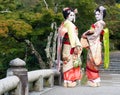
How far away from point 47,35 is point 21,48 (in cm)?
154

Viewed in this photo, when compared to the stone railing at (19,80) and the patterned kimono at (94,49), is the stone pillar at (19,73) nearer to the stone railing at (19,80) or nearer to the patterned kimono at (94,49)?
the stone railing at (19,80)

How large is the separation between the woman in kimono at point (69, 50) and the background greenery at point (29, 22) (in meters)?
4.65

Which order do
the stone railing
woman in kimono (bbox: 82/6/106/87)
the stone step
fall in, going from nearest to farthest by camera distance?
the stone railing → woman in kimono (bbox: 82/6/106/87) → the stone step

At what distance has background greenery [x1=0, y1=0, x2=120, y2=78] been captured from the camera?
1487 cm

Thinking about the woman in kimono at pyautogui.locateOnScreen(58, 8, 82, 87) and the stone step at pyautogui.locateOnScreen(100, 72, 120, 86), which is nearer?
the woman in kimono at pyautogui.locateOnScreen(58, 8, 82, 87)

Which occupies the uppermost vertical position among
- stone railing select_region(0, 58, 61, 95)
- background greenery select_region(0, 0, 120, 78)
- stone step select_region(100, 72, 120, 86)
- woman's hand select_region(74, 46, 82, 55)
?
background greenery select_region(0, 0, 120, 78)

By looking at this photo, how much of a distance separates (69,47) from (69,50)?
2.8 inches

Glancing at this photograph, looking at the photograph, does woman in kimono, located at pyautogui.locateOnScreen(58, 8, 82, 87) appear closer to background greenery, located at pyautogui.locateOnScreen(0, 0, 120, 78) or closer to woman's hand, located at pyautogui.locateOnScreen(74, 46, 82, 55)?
woman's hand, located at pyautogui.locateOnScreen(74, 46, 82, 55)

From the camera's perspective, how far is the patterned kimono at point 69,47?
386 inches

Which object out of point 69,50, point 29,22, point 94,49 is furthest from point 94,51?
point 29,22

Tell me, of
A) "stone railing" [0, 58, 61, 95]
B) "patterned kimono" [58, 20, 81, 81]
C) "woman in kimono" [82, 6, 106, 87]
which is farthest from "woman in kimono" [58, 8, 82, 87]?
"stone railing" [0, 58, 61, 95]

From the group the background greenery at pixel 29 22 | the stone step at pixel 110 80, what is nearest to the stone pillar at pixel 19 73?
the stone step at pixel 110 80

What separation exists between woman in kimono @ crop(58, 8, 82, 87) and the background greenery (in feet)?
15.3

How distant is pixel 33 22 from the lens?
1599 centimetres
